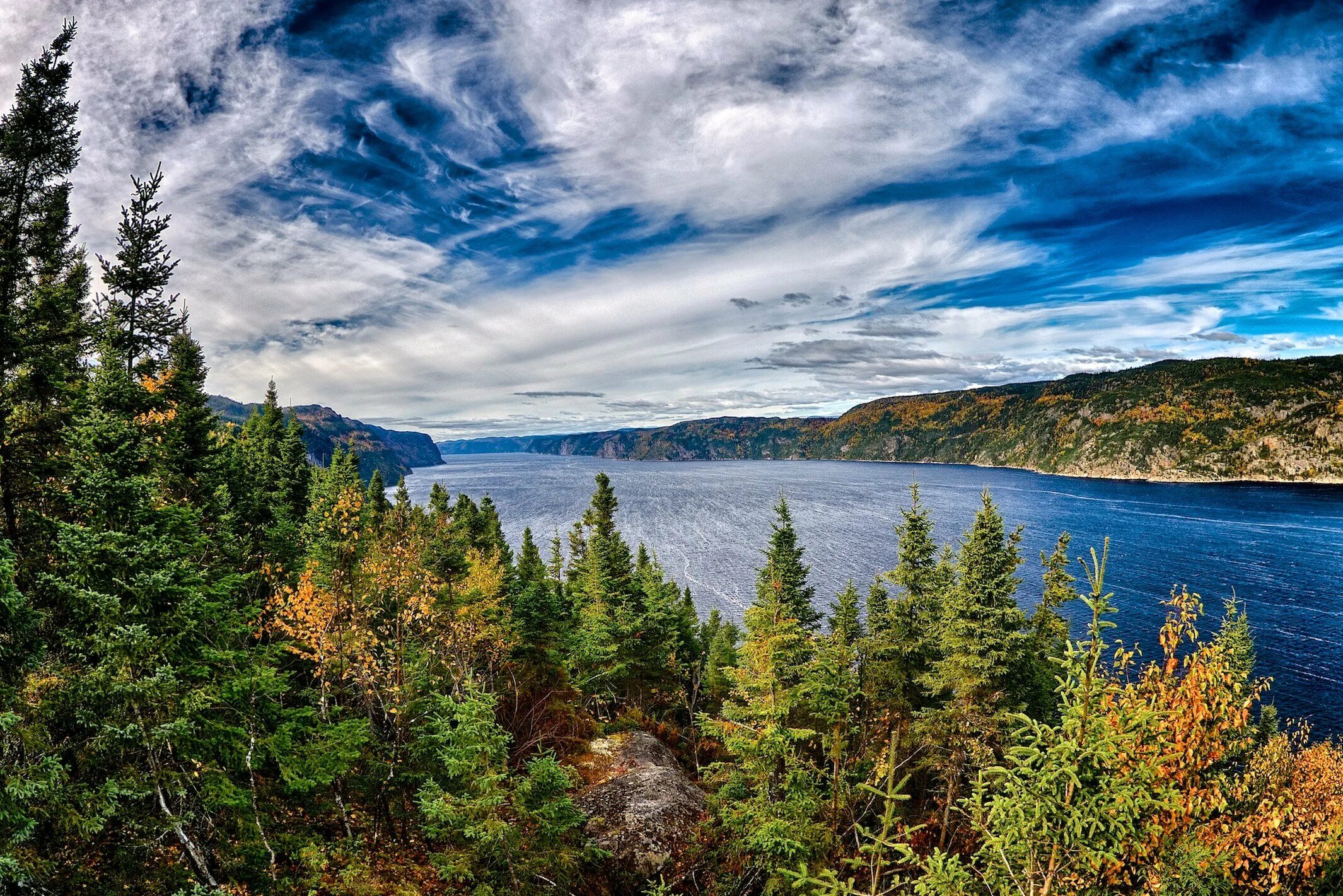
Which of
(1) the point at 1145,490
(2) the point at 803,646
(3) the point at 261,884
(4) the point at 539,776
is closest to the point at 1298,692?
(2) the point at 803,646

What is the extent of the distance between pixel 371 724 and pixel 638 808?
9.67 meters

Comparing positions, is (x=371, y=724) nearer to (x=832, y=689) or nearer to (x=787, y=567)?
(x=832, y=689)

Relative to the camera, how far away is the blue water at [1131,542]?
5772 cm

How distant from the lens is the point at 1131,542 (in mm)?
100812

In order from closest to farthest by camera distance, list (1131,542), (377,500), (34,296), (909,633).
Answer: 1. (34,296)
2. (909,633)
3. (377,500)
4. (1131,542)

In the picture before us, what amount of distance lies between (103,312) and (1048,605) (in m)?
41.8

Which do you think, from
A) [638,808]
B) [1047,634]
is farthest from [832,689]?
[1047,634]

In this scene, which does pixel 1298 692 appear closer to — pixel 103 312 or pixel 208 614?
pixel 208 614

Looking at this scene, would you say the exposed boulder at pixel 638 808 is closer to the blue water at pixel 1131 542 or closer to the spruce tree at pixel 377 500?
the spruce tree at pixel 377 500

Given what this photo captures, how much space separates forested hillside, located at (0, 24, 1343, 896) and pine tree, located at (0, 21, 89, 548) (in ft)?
0.21

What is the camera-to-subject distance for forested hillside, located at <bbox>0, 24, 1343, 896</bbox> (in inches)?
315

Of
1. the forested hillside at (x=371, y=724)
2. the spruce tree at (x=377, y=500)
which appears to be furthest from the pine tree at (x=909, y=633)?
the spruce tree at (x=377, y=500)

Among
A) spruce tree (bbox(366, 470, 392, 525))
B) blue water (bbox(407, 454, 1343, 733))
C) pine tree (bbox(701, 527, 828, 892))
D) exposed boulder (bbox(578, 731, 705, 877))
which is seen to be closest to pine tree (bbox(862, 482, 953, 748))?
pine tree (bbox(701, 527, 828, 892))

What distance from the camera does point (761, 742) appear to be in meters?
15.5
